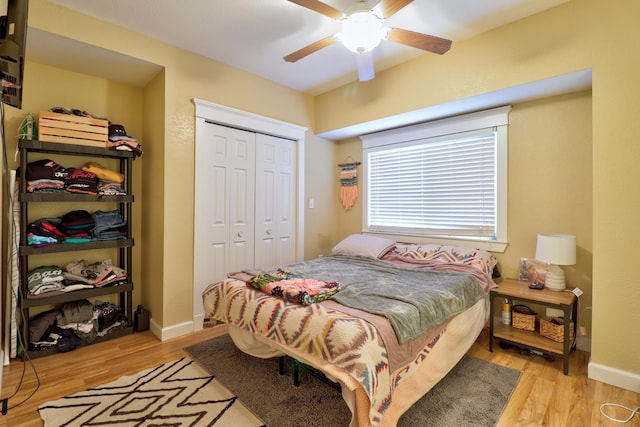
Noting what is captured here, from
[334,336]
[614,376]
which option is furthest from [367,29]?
[614,376]

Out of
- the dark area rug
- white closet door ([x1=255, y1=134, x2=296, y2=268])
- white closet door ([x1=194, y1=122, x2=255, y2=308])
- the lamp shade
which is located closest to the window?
the lamp shade

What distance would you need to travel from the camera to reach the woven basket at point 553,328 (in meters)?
2.27

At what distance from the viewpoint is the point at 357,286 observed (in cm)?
217

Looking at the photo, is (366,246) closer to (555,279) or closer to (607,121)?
(555,279)

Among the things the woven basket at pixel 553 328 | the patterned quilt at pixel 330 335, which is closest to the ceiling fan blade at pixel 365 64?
the patterned quilt at pixel 330 335

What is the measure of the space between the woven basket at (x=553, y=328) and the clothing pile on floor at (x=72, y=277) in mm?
3592

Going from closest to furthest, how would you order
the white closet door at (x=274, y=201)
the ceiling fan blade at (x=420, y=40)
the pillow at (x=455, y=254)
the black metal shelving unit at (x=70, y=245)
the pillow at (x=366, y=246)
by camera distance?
the ceiling fan blade at (x=420, y=40) < the black metal shelving unit at (x=70, y=245) < the pillow at (x=455, y=254) < the pillow at (x=366, y=246) < the white closet door at (x=274, y=201)

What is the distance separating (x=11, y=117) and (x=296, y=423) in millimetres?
3172

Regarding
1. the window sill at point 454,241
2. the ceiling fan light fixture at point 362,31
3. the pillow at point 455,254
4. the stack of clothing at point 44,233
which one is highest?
the ceiling fan light fixture at point 362,31

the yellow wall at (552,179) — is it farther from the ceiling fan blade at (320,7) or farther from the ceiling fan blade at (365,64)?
the ceiling fan blade at (320,7)

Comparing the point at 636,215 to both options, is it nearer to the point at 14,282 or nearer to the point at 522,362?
the point at 522,362

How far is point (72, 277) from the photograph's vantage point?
2576mm

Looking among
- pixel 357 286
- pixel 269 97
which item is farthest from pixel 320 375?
pixel 269 97

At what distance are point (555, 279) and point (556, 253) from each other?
0.28 metres
